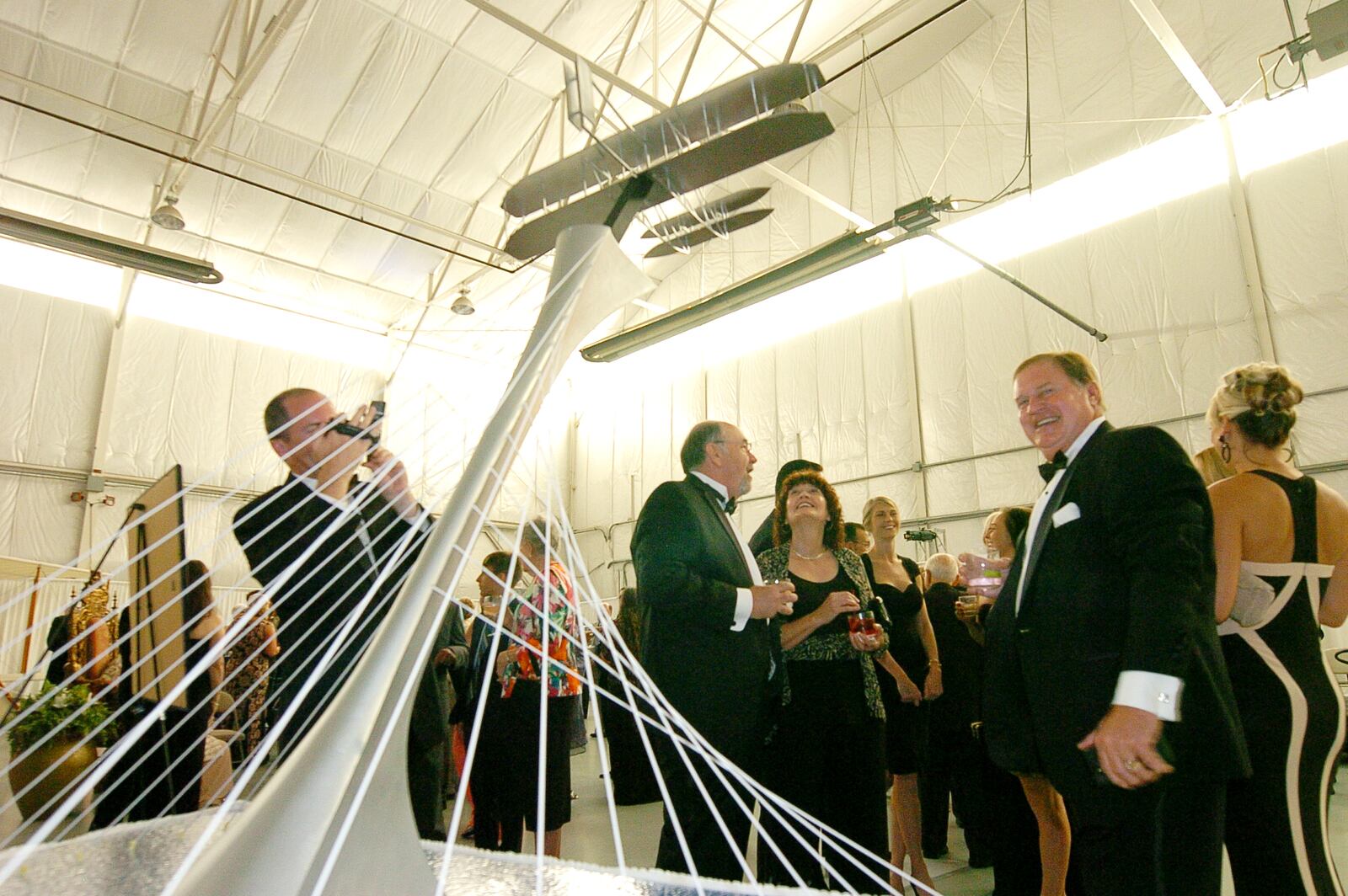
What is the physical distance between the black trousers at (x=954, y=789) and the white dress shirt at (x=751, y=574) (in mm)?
854

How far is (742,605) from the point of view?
1.47 m

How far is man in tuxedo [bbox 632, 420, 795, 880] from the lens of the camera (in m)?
1.40

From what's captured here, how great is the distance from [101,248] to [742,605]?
5335mm

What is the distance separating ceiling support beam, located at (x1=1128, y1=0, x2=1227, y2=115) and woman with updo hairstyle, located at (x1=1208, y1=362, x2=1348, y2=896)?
4.70 meters

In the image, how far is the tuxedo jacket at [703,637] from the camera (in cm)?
145

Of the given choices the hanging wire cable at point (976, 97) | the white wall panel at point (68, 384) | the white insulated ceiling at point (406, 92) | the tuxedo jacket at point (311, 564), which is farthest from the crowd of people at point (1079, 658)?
the white wall panel at point (68, 384)

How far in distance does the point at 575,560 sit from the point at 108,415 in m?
8.97

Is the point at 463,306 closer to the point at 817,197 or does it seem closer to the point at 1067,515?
the point at 817,197

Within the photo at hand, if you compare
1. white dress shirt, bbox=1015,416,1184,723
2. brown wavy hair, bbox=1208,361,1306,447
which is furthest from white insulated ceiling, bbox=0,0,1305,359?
white dress shirt, bbox=1015,416,1184,723

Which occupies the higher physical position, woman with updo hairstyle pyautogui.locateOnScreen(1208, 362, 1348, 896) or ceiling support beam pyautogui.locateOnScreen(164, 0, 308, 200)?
ceiling support beam pyautogui.locateOnScreen(164, 0, 308, 200)

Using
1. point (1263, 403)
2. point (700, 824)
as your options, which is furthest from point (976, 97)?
point (700, 824)

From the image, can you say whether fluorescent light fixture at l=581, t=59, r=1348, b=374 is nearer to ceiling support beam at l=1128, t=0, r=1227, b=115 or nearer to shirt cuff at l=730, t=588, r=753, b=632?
ceiling support beam at l=1128, t=0, r=1227, b=115

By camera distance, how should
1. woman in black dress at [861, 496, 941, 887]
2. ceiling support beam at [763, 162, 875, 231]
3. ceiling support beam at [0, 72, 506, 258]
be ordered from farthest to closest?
ceiling support beam at [763, 162, 875, 231]
ceiling support beam at [0, 72, 506, 258]
woman in black dress at [861, 496, 941, 887]

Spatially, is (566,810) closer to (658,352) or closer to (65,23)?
(65,23)
